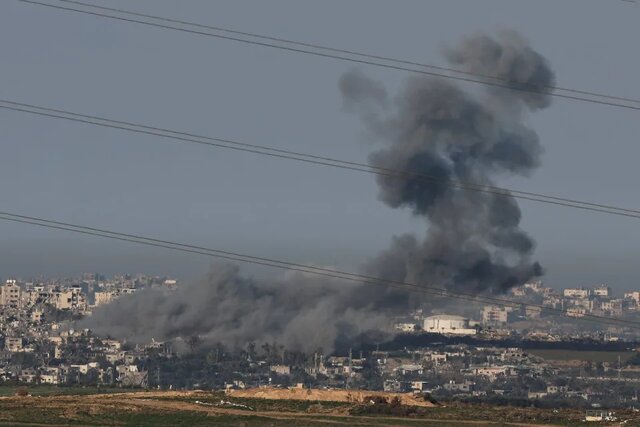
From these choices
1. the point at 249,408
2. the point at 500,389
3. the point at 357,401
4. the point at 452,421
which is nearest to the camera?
the point at 452,421

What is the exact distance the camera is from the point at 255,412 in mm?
105500

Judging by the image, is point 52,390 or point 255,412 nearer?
point 255,412

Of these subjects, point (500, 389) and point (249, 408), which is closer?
point (249, 408)

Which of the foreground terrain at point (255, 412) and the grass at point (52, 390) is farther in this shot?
the grass at point (52, 390)

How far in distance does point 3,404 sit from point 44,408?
13.2ft

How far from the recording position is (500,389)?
633ft

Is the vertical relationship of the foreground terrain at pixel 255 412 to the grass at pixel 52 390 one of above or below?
below

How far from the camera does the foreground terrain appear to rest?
318 feet

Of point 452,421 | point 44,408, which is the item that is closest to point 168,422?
point 44,408

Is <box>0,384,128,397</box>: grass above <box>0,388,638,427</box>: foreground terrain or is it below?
above

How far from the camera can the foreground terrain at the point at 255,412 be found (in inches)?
3816

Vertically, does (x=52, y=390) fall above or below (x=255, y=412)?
above

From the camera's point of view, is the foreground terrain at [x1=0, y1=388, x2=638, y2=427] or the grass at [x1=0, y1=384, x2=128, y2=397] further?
the grass at [x1=0, y1=384, x2=128, y2=397]

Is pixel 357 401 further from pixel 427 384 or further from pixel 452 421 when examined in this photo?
pixel 427 384
